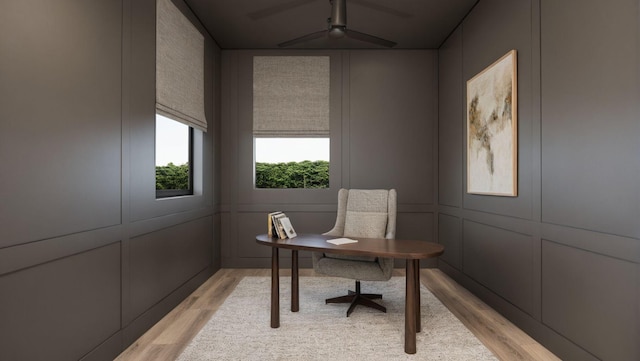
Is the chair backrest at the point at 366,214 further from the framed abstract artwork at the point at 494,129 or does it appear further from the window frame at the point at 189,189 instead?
the window frame at the point at 189,189

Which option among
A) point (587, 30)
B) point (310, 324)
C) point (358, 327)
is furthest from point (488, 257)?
point (587, 30)

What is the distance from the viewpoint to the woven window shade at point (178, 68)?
10.2 ft

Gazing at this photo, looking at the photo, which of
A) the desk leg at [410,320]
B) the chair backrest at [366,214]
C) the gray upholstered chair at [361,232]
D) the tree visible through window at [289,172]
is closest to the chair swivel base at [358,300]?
the gray upholstered chair at [361,232]

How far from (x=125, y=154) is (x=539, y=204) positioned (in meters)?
3.02

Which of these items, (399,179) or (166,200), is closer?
(166,200)

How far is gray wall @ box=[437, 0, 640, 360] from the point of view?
1912 mm

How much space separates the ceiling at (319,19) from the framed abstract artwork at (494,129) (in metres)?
0.86

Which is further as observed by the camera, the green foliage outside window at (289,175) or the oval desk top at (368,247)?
the green foliage outside window at (289,175)

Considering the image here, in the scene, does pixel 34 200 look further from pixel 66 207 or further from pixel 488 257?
pixel 488 257

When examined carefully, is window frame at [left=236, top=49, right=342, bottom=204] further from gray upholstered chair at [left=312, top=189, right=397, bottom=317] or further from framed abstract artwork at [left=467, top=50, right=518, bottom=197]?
framed abstract artwork at [left=467, top=50, right=518, bottom=197]

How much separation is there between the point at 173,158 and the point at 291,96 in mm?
1857

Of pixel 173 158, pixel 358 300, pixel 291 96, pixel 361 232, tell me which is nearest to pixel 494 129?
pixel 361 232

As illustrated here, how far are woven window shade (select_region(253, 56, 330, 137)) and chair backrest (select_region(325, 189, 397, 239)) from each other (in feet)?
4.67

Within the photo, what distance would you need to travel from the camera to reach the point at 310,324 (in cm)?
292
